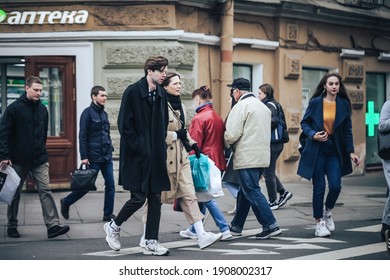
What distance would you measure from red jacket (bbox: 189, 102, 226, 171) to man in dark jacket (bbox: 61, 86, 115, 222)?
6.05ft

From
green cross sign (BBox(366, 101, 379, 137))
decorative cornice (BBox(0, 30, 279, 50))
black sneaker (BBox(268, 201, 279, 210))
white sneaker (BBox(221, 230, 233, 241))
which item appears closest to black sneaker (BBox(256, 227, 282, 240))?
white sneaker (BBox(221, 230, 233, 241))

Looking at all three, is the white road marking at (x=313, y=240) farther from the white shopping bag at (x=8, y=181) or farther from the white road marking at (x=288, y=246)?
the white shopping bag at (x=8, y=181)

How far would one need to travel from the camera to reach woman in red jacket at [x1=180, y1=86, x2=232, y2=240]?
34.6ft

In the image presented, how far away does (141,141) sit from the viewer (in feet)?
29.8

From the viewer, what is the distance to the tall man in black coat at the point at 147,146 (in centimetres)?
910

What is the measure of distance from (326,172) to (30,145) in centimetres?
313

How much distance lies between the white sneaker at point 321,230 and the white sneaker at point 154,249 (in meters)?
1.98

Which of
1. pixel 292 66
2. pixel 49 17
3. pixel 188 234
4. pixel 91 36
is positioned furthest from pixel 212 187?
pixel 292 66

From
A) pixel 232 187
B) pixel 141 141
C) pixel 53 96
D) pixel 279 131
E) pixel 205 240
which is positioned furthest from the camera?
pixel 53 96

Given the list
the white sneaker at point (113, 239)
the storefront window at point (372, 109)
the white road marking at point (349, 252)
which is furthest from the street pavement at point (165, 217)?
the storefront window at point (372, 109)

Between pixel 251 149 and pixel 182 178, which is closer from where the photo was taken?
pixel 182 178

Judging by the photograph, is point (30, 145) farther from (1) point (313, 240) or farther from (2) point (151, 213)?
(1) point (313, 240)

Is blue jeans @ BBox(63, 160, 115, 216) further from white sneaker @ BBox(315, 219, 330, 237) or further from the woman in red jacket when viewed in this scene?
white sneaker @ BBox(315, 219, 330, 237)
